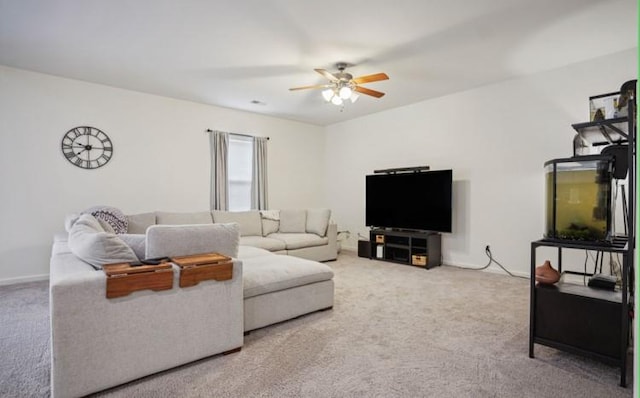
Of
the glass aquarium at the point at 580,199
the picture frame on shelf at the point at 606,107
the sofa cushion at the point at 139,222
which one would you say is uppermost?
the picture frame on shelf at the point at 606,107

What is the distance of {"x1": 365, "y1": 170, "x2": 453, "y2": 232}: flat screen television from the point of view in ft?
15.8

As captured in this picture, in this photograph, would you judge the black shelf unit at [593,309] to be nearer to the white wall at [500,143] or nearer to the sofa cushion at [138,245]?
the white wall at [500,143]

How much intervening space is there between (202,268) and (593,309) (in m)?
2.42

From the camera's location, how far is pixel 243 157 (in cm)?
606

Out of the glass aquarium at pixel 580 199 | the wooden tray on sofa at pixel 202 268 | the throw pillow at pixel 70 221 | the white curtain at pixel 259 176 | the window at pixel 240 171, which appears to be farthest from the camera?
the white curtain at pixel 259 176

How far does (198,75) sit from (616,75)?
15.9 feet

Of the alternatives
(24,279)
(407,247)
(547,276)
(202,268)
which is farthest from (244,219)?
(547,276)

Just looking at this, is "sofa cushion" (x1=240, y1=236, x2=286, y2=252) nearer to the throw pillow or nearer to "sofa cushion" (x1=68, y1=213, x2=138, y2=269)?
the throw pillow

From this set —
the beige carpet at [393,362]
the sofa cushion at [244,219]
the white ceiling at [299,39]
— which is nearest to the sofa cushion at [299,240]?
the sofa cushion at [244,219]

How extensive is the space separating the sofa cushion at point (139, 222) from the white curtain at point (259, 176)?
6.31 ft

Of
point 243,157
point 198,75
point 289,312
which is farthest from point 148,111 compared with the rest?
point 289,312

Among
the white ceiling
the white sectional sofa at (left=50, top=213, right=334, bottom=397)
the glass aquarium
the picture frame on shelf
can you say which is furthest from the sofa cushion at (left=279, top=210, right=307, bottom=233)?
the picture frame on shelf

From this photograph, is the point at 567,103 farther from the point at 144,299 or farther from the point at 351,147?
the point at 144,299

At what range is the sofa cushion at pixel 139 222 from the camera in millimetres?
4278
